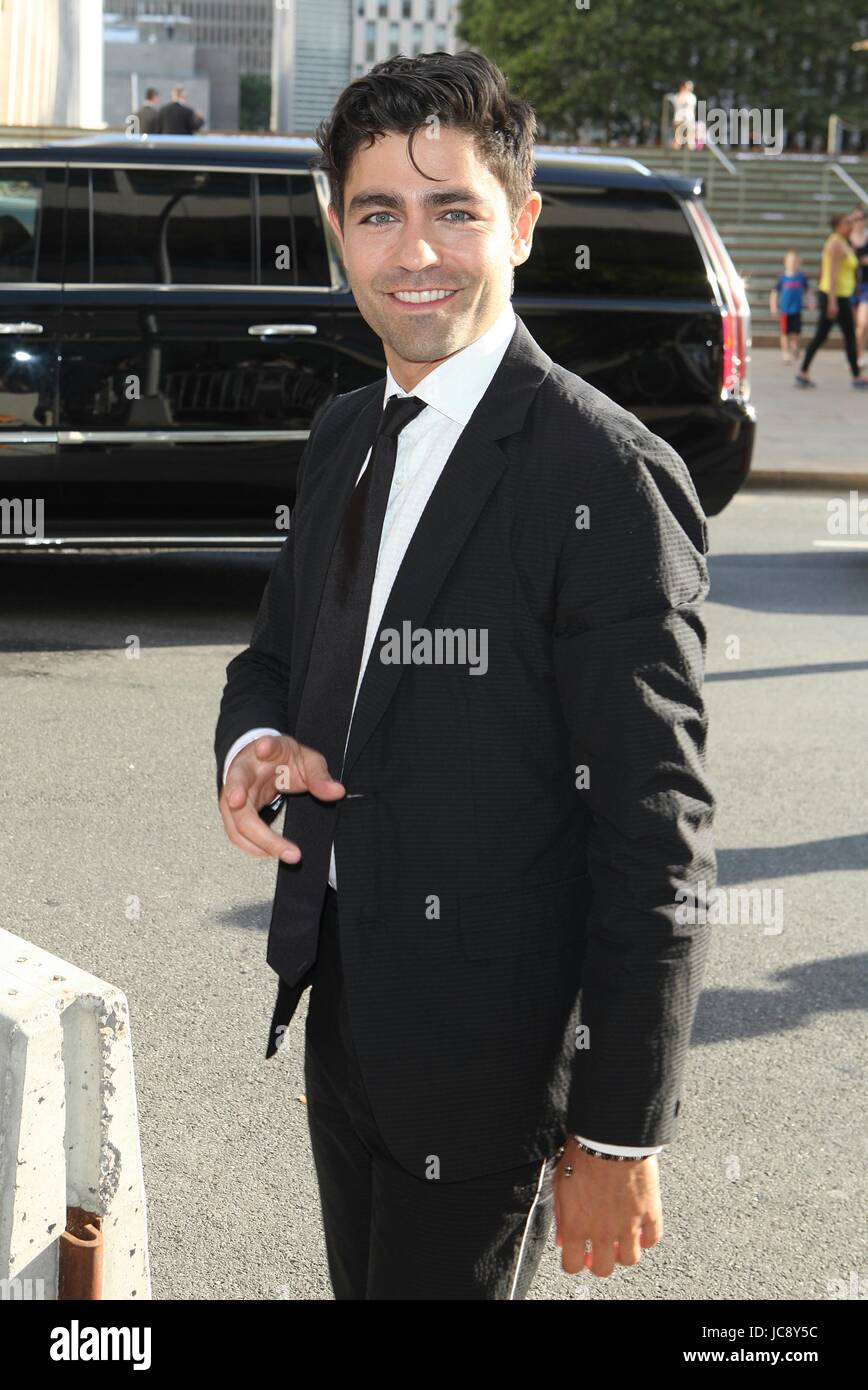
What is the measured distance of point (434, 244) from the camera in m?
1.97

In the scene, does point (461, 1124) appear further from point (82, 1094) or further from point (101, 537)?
point (101, 537)

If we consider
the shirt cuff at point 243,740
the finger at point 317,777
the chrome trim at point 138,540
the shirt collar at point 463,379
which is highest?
the shirt collar at point 463,379

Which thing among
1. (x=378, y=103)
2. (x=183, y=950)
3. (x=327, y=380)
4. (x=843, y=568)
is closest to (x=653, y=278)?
(x=327, y=380)


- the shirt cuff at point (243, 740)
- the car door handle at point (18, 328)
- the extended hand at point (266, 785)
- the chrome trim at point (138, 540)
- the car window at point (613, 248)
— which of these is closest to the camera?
the extended hand at point (266, 785)

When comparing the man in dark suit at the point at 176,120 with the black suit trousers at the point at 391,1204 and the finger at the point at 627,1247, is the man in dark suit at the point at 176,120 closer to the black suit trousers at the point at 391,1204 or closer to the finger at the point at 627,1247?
the black suit trousers at the point at 391,1204

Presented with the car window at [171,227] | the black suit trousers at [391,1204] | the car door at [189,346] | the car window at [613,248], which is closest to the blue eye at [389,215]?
the black suit trousers at [391,1204]

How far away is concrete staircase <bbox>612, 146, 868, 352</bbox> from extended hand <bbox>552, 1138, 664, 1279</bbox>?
30.9 meters

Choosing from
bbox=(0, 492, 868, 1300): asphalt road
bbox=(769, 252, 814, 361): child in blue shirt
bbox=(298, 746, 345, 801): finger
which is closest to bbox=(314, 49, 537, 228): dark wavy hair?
bbox=(298, 746, 345, 801): finger

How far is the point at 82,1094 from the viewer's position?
208 cm

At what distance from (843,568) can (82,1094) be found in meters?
8.93

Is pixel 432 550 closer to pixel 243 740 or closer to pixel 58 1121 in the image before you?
pixel 243 740

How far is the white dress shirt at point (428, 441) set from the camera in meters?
1.97

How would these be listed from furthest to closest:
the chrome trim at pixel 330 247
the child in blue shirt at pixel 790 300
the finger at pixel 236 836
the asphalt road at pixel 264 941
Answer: the child in blue shirt at pixel 790 300, the chrome trim at pixel 330 247, the asphalt road at pixel 264 941, the finger at pixel 236 836

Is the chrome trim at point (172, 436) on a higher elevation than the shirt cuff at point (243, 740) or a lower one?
A: lower
